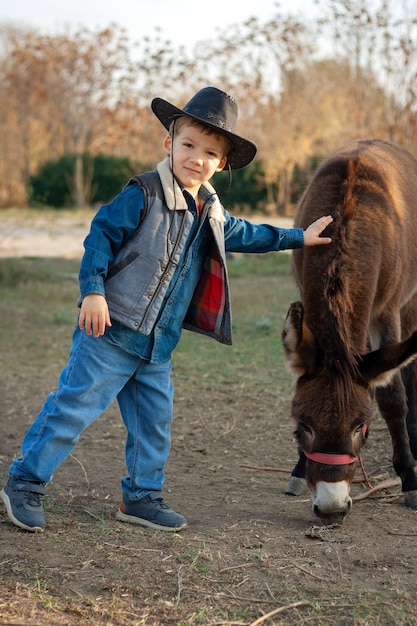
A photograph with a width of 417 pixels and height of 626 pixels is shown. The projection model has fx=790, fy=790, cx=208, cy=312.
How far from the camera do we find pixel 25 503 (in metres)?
3.57

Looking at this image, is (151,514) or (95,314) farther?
(151,514)

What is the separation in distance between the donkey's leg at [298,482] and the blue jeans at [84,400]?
0.97 meters

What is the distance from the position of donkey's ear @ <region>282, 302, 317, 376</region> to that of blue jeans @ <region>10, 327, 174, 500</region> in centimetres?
61

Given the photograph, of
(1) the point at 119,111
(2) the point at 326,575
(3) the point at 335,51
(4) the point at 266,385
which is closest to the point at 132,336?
(2) the point at 326,575

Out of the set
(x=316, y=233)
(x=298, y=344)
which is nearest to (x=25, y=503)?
(x=298, y=344)

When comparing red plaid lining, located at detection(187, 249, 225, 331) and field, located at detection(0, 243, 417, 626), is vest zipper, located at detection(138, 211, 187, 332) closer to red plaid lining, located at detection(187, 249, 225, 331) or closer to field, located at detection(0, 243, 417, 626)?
red plaid lining, located at detection(187, 249, 225, 331)

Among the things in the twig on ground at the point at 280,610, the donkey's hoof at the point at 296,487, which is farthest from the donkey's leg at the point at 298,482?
the twig on ground at the point at 280,610

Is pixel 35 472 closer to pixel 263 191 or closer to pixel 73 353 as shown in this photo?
pixel 73 353

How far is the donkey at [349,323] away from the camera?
3549mm

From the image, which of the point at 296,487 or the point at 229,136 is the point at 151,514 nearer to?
the point at 296,487

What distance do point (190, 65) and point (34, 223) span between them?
6103mm

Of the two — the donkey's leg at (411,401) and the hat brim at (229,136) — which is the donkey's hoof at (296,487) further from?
the hat brim at (229,136)

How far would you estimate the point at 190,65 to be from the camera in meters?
20.7

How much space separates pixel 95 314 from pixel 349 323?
4.00 feet
